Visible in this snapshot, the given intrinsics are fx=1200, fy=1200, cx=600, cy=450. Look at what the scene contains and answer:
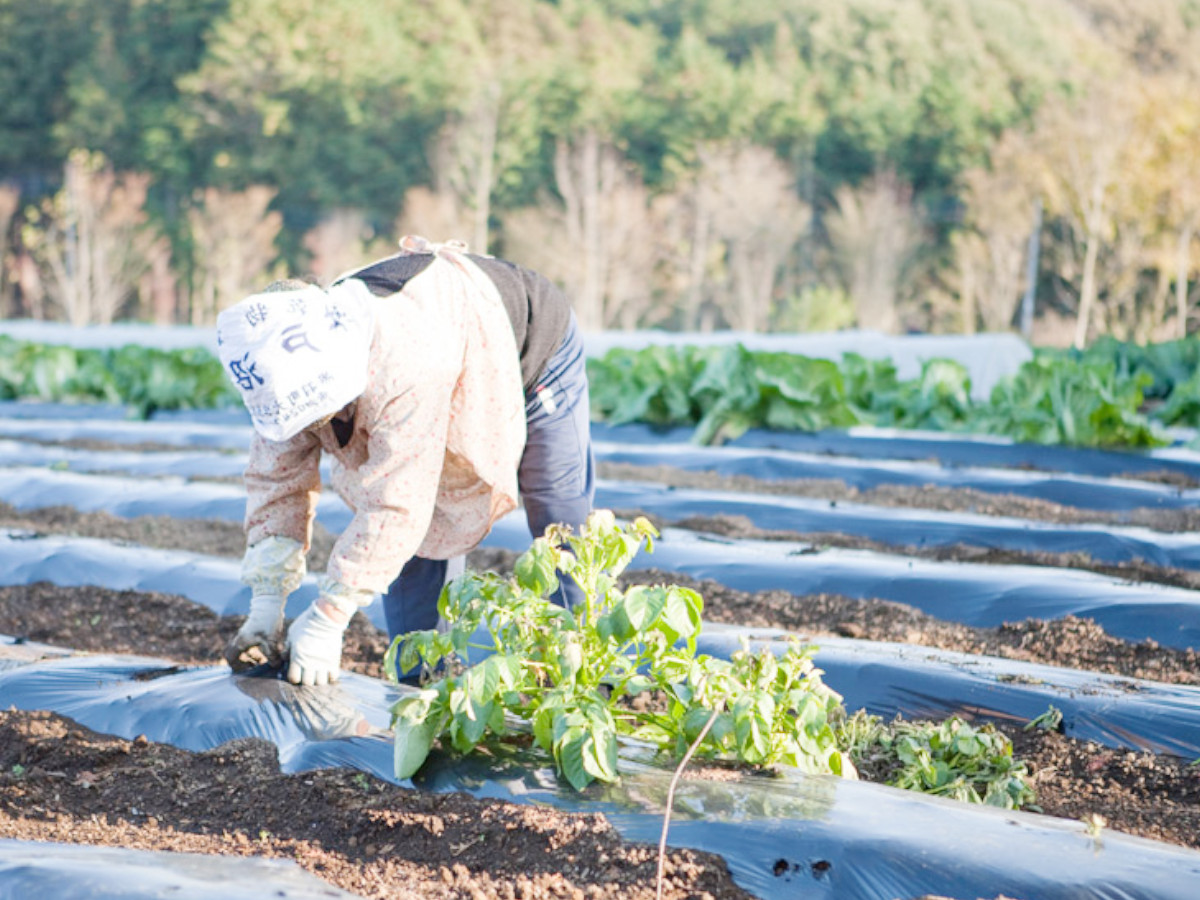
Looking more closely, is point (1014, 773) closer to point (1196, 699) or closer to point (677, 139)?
point (1196, 699)

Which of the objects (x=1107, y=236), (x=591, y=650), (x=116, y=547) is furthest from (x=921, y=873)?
(x=1107, y=236)

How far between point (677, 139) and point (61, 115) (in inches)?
739

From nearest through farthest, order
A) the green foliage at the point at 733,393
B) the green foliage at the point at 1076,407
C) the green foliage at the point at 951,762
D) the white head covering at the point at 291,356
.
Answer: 1. the white head covering at the point at 291,356
2. the green foliage at the point at 951,762
3. the green foliage at the point at 1076,407
4. the green foliage at the point at 733,393

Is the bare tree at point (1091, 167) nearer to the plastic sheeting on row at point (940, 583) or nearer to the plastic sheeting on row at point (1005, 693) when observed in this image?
the plastic sheeting on row at point (940, 583)

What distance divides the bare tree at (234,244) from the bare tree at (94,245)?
4.61 feet

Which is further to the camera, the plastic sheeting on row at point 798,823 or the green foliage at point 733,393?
the green foliage at point 733,393

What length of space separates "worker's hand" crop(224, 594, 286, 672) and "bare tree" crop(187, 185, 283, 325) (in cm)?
2246

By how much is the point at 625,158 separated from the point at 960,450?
82.4 ft

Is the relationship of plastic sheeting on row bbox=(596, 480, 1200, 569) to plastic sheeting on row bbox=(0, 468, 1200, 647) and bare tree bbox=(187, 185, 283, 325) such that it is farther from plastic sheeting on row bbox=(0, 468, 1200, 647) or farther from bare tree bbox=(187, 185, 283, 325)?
bare tree bbox=(187, 185, 283, 325)

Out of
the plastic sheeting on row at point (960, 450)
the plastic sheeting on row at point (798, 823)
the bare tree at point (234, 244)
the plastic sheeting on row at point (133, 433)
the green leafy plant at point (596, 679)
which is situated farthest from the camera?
the bare tree at point (234, 244)

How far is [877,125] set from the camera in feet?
98.7

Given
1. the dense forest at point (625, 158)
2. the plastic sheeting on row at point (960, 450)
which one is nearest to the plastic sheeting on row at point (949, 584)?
the plastic sheeting on row at point (960, 450)

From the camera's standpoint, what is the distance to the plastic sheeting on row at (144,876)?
4.86 ft

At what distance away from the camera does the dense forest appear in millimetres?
23453
